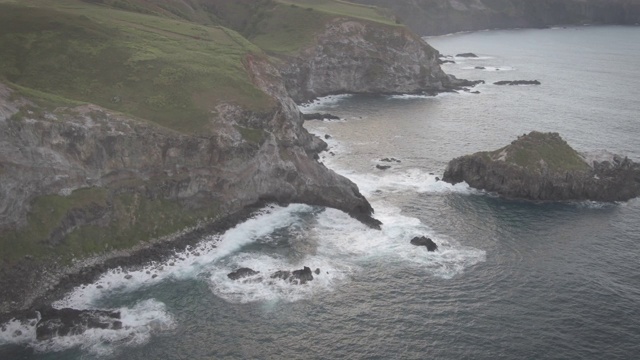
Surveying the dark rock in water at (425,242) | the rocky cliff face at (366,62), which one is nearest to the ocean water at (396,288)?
the dark rock in water at (425,242)

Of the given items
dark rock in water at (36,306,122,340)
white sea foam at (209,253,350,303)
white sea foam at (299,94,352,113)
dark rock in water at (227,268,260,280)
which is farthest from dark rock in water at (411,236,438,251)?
white sea foam at (299,94,352,113)

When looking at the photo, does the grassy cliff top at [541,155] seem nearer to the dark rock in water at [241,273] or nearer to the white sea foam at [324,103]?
the dark rock in water at [241,273]

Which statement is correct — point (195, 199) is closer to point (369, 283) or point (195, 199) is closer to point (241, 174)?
point (241, 174)

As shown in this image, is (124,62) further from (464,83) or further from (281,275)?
(464,83)

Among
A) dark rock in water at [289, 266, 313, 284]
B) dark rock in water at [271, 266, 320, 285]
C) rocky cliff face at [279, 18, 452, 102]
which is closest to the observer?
dark rock in water at [271, 266, 320, 285]

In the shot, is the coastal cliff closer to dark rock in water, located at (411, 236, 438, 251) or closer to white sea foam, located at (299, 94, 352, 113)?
dark rock in water, located at (411, 236, 438, 251)

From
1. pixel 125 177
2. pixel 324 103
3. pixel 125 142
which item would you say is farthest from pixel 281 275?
pixel 324 103
